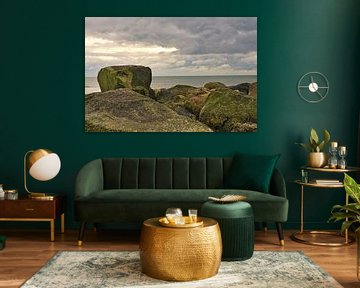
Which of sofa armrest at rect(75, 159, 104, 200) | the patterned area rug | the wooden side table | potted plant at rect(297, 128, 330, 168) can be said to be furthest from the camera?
potted plant at rect(297, 128, 330, 168)

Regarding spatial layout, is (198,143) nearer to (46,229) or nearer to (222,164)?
(222,164)

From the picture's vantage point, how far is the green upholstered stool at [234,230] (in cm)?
421

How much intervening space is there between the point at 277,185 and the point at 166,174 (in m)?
1.17

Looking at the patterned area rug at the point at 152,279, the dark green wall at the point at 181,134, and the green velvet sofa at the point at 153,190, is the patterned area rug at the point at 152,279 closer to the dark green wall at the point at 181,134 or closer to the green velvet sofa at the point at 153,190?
the green velvet sofa at the point at 153,190

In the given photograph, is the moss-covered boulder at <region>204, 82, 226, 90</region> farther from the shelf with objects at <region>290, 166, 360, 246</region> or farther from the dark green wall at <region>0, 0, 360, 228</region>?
the shelf with objects at <region>290, 166, 360, 246</region>

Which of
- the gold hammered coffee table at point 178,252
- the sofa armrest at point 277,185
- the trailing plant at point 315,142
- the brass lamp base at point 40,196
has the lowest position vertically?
the gold hammered coffee table at point 178,252

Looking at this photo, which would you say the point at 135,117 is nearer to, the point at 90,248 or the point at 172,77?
the point at 172,77

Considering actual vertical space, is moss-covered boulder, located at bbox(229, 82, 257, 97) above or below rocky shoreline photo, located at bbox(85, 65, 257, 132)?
above

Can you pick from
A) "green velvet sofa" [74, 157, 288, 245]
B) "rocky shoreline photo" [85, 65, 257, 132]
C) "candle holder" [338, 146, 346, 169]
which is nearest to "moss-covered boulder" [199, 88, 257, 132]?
"rocky shoreline photo" [85, 65, 257, 132]

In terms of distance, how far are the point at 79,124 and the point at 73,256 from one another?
5.90ft

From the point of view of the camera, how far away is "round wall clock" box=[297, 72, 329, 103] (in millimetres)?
5750

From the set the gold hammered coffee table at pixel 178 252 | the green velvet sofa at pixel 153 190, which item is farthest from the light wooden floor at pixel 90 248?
the gold hammered coffee table at pixel 178 252

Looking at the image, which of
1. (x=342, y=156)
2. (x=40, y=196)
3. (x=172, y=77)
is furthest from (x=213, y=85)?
(x=40, y=196)

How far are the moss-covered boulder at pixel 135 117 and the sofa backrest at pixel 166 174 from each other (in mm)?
375
